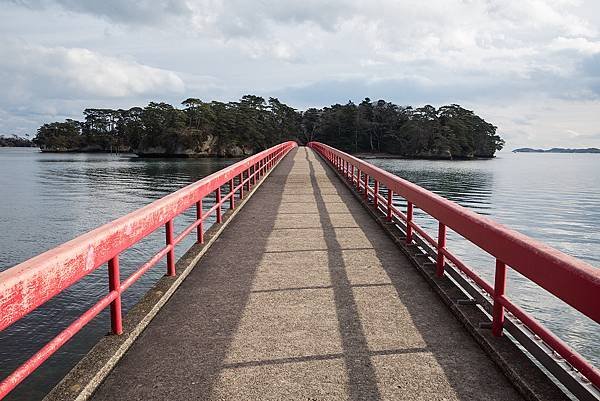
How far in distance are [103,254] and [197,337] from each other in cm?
118

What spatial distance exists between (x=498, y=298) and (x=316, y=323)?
1543 millimetres

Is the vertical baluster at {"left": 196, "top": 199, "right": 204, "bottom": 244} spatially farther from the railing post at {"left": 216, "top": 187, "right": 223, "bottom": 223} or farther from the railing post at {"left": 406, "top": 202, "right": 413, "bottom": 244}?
the railing post at {"left": 406, "top": 202, "right": 413, "bottom": 244}

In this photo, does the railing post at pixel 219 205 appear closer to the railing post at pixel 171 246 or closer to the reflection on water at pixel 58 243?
the reflection on water at pixel 58 243

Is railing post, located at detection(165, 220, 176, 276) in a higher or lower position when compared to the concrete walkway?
higher

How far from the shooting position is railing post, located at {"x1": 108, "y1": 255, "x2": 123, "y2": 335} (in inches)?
155

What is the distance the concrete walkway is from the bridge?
0.01 m

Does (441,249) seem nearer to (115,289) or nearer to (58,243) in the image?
(115,289)

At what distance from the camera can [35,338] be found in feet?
24.3

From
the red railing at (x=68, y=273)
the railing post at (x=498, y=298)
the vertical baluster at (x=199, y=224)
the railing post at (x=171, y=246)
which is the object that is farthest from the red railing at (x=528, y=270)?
the vertical baluster at (x=199, y=224)

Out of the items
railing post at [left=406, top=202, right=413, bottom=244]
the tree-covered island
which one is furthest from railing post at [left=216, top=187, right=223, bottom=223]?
the tree-covered island

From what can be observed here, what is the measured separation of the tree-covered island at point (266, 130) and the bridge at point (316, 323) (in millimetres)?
102123

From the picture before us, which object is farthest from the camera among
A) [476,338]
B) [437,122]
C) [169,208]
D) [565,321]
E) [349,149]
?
[349,149]

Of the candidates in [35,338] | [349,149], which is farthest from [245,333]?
[349,149]

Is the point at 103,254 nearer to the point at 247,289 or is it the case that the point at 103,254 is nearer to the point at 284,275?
the point at 247,289
